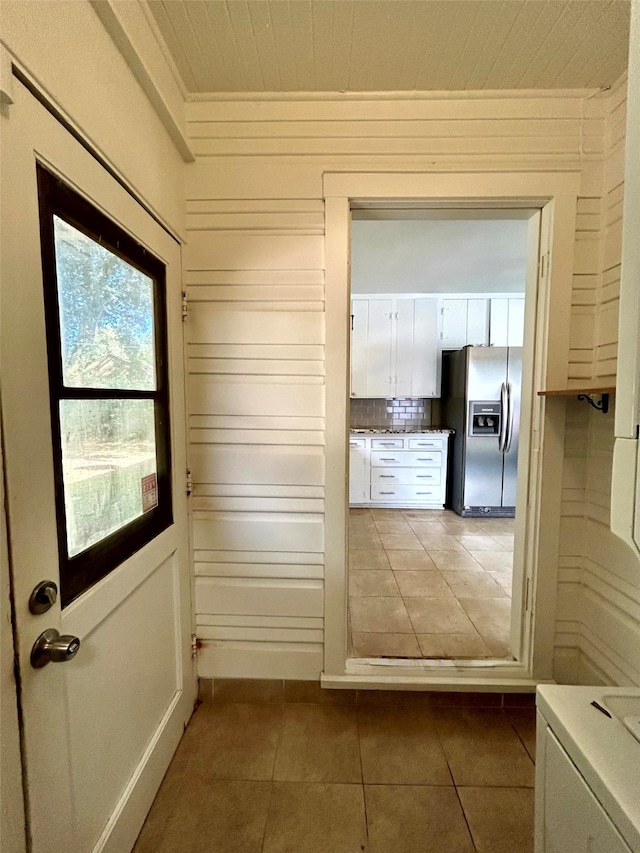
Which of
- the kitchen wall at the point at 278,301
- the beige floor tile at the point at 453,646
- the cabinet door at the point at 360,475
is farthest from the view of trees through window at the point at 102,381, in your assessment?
the cabinet door at the point at 360,475

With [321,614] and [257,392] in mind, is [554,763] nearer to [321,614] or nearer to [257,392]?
[321,614]

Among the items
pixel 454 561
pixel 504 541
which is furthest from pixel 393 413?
pixel 454 561

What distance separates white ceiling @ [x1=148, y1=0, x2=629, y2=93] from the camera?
1141 millimetres

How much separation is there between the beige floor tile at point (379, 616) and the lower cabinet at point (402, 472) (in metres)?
1.95

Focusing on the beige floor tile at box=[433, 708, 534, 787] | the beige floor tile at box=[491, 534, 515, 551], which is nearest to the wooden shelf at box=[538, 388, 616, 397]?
the beige floor tile at box=[433, 708, 534, 787]

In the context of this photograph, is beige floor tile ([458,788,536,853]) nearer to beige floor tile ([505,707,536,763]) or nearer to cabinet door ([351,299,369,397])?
beige floor tile ([505,707,536,763])

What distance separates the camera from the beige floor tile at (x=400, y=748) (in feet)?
4.32

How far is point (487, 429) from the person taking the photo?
3.94 m

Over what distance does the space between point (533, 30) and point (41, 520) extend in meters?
2.20

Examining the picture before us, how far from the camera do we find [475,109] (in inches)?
56.9

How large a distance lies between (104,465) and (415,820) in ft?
5.31

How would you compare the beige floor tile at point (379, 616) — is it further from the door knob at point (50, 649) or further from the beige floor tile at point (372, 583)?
the door knob at point (50, 649)

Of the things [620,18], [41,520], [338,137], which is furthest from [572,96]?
[41,520]

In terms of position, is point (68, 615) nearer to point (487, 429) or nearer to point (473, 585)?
point (473, 585)
